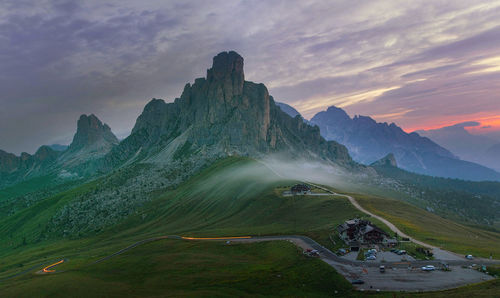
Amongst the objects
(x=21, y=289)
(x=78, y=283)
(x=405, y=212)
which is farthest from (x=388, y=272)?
(x=21, y=289)

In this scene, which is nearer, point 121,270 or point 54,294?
point 54,294

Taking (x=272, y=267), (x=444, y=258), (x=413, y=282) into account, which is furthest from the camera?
(x=272, y=267)

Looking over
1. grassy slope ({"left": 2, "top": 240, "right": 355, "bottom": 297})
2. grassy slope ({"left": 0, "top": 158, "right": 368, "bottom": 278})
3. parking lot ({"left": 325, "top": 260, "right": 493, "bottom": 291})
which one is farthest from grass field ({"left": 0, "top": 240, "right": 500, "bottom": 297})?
grassy slope ({"left": 0, "top": 158, "right": 368, "bottom": 278})

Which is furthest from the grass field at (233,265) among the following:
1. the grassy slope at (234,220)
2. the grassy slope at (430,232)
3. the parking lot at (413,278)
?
the parking lot at (413,278)

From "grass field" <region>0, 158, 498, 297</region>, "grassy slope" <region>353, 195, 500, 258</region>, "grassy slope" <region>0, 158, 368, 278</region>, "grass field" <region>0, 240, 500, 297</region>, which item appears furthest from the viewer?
"grassy slope" <region>0, 158, 368, 278</region>

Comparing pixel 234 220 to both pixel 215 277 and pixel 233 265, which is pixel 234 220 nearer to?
pixel 233 265

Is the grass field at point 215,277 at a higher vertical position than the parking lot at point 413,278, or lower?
lower

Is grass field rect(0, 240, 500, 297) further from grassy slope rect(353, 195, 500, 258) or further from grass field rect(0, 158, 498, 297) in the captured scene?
grassy slope rect(353, 195, 500, 258)

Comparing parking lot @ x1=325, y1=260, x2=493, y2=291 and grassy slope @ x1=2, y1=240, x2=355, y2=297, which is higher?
parking lot @ x1=325, y1=260, x2=493, y2=291

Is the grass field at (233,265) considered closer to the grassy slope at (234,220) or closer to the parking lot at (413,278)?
the grassy slope at (234,220)

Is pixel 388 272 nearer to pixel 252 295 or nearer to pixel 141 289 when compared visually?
pixel 252 295

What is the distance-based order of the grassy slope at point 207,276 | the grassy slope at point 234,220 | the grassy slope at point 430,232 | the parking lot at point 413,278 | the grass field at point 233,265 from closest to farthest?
the parking lot at point 413,278
the grassy slope at point 207,276
the grass field at point 233,265
the grassy slope at point 430,232
the grassy slope at point 234,220
